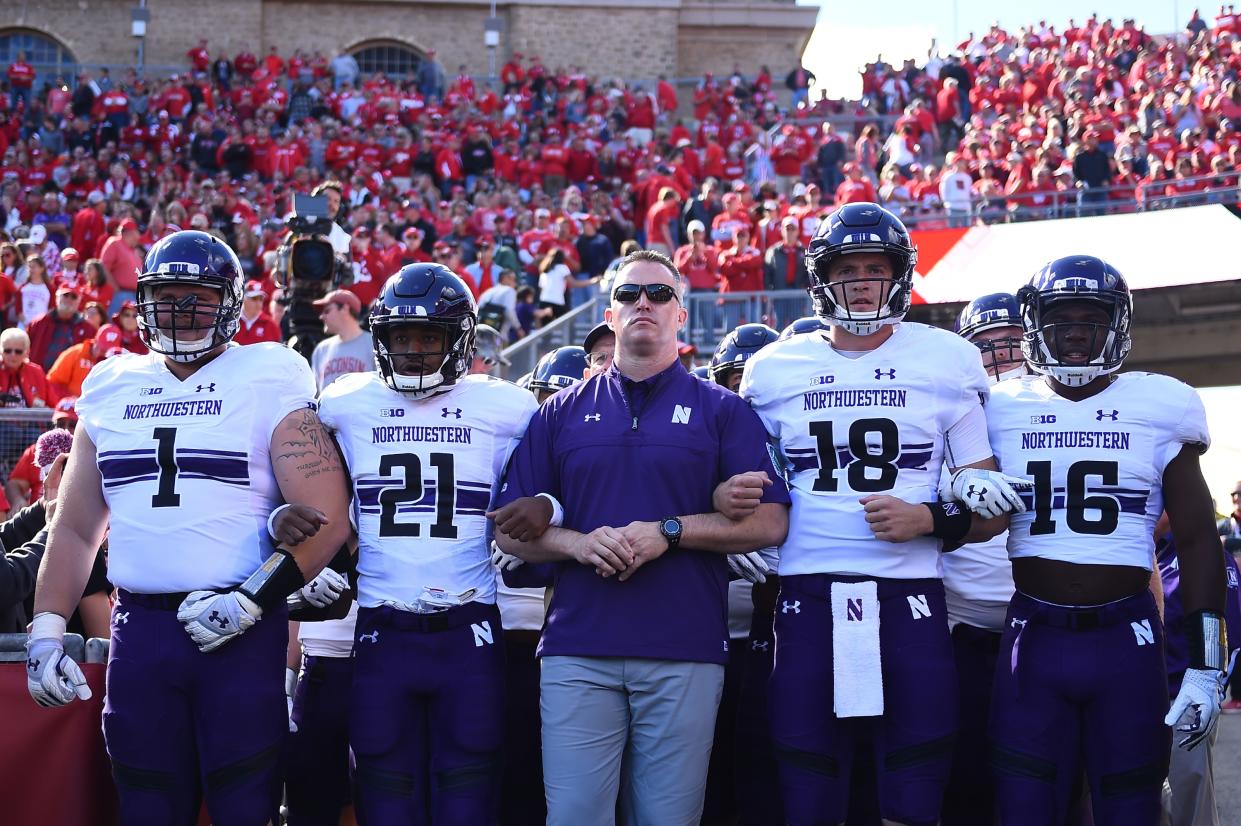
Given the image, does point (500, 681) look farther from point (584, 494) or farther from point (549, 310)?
point (549, 310)

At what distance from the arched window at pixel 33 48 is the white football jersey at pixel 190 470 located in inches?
1181

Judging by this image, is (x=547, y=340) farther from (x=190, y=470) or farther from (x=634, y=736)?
(x=634, y=736)

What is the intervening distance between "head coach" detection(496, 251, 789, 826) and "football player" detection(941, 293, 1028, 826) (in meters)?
1.02

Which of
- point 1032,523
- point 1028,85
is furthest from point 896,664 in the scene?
point 1028,85

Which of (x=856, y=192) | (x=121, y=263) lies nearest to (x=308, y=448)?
(x=121, y=263)

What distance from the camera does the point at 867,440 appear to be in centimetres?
450

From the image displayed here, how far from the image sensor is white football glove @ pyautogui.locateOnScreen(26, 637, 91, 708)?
4407 mm

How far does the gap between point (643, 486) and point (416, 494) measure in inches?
27.6

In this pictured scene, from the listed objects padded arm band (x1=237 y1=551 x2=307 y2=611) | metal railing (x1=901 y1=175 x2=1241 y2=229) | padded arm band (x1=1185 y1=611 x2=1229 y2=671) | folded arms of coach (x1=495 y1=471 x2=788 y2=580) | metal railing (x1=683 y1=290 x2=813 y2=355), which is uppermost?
metal railing (x1=901 y1=175 x2=1241 y2=229)

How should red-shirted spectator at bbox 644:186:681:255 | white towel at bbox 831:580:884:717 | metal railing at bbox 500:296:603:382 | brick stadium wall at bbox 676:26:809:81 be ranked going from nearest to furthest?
white towel at bbox 831:580:884:717
metal railing at bbox 500:296:603:382
red-shirted spectator at bbox 644:186:681:255
brick stadium wall at bbox 676:26:809:81

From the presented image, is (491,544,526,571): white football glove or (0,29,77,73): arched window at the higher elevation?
(0,29,77,73): arched window

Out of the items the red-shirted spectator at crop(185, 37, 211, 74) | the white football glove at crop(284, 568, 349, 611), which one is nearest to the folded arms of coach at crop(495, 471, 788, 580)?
the white football glove at crop(284, 568, 349, 611)

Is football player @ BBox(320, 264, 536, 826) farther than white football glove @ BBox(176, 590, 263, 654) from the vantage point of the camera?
Yes

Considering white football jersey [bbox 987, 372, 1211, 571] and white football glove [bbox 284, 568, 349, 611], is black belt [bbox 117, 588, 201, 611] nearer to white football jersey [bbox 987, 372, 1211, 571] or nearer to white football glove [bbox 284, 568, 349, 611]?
white football glove [bbox 284, 568, 349, 611]
